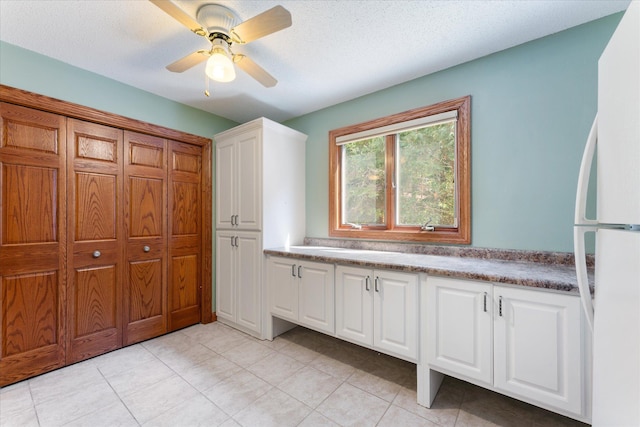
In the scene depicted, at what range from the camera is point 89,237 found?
220 centimetres

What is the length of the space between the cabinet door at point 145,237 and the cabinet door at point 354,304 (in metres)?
1.84

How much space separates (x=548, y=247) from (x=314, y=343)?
2.02 m

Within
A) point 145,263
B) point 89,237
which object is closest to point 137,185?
point 89,237

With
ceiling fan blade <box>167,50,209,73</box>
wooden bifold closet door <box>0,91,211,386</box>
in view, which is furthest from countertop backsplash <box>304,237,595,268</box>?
ceiling fan blade <box>167,50,209,73</box>

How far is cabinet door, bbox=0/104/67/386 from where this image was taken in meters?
1.83

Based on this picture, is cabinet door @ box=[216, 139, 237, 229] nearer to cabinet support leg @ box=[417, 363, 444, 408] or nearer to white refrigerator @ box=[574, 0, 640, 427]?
cabinet support leg @ box=[417, 363, 444, 408]

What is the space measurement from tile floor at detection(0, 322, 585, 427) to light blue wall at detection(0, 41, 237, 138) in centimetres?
214

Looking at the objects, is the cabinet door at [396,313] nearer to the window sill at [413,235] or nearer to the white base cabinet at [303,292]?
the white base cabinet at [303,292]

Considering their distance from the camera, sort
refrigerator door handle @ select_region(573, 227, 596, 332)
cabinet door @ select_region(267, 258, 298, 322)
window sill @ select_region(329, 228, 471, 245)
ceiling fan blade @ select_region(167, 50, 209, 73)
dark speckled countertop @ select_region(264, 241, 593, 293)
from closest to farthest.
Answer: refrigerator door handle @ select_region(573, 227, 596, 332) < dark speckled countertop @ select_region(264, 241, 593, 293) < ceiling fan blade @ select_region(167, 50, 209, 73) < window sill @ select_region(329, 228, 471, 245) < cabinet door @ select_region(267, 258, 298, 322)

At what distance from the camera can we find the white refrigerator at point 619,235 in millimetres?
594

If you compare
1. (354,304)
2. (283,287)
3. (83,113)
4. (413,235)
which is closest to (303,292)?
(283,287)

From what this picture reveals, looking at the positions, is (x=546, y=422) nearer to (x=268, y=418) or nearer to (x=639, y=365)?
(x=639, y=365)

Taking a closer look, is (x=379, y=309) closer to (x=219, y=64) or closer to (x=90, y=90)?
(x=219, y=64)

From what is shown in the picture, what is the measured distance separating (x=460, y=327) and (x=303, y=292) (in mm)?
1230
